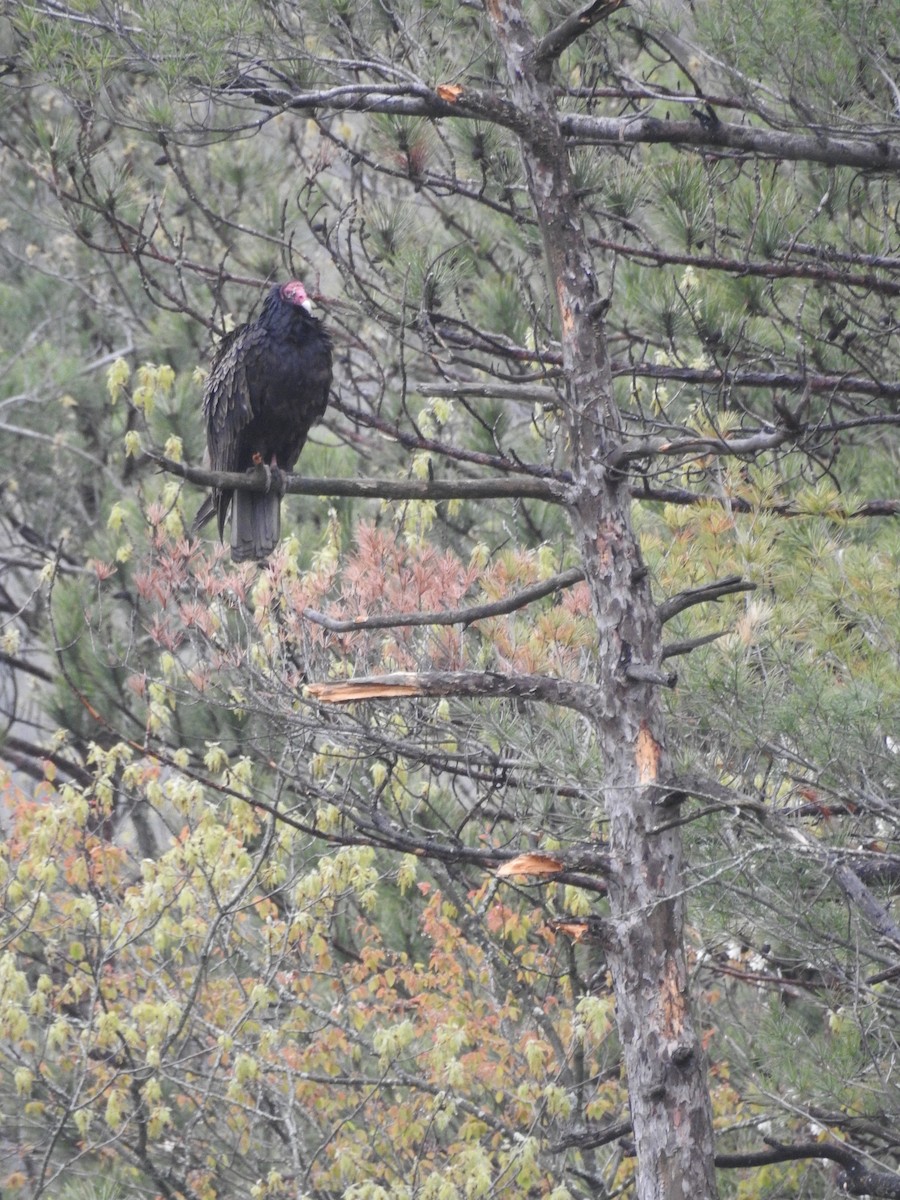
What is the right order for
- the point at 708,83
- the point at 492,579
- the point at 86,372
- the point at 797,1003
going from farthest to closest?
1. the point at 86,372
2. the point at 797,1003
3. the point at 708,83
4. the point at 492,579

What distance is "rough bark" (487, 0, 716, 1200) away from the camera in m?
3.36

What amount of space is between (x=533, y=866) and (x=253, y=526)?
1.96 meters

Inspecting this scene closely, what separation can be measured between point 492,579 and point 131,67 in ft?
5.39

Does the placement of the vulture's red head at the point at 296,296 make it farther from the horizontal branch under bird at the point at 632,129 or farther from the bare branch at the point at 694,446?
the bare branch at the point at 694,446

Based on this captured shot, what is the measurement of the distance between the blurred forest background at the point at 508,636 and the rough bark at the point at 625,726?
4 cm

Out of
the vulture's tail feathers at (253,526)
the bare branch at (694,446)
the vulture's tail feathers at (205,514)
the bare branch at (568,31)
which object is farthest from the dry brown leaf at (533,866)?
the vulture's tail feathers at (253,526)

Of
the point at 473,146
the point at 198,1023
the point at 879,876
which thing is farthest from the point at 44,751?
the point at 879,876

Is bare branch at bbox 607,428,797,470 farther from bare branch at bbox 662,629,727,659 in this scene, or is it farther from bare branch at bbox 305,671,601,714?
bare branch at bbox 305,671,601,714

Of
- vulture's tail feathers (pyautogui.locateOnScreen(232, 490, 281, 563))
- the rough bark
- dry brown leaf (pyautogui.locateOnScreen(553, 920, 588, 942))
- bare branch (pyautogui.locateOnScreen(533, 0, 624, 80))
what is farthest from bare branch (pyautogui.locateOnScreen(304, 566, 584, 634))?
vulture's tail feathers (pyautogui.locateOnScreen(232, 490, 281, 563))

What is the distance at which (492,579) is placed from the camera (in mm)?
4172

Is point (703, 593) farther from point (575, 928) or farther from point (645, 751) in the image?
point (575, 928)

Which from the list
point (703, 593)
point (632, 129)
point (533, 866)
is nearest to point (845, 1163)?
point (533, 866)

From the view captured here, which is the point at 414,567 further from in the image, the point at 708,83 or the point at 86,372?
the point at 86,372

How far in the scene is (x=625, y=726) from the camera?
3.45m
